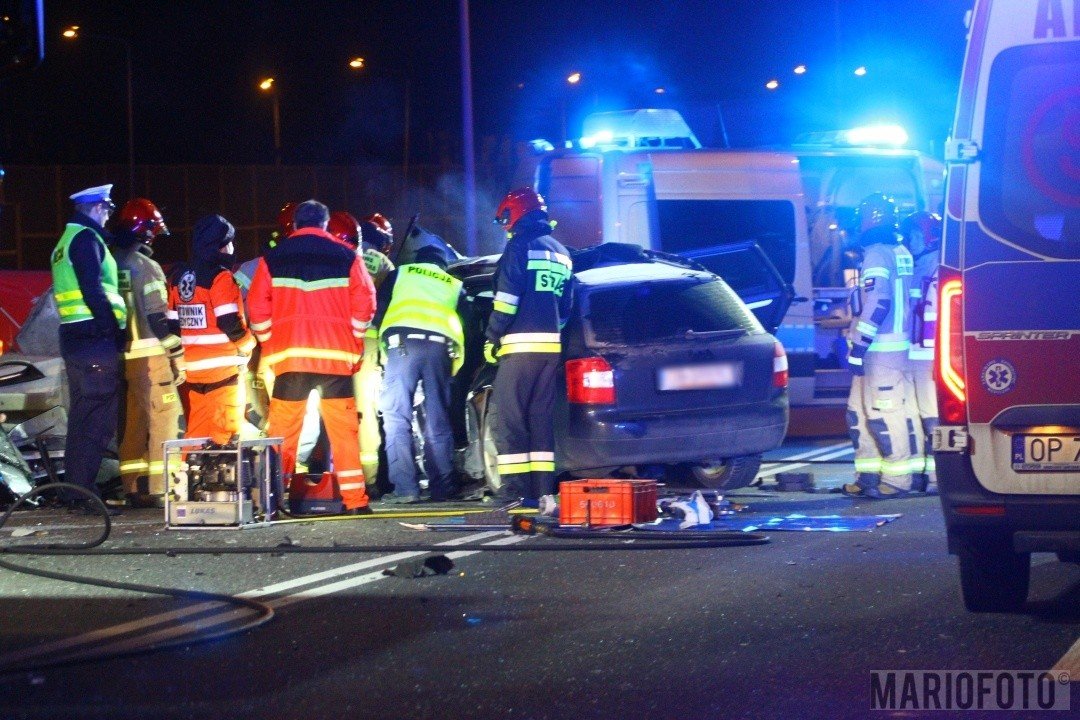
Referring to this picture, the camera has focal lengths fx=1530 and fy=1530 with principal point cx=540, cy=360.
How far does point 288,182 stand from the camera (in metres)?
36.6

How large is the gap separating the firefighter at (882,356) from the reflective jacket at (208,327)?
4.07 m

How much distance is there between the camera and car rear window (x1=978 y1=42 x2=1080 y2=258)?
17.6 feet

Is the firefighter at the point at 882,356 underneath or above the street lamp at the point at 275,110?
underneath

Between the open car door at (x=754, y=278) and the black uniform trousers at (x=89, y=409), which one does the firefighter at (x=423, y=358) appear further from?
the open car door at (x=754, y=278)

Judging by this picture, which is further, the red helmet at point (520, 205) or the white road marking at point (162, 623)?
the red helmet at point (520, 205)

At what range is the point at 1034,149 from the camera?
5.43m

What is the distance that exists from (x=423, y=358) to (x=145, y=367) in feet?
6.40

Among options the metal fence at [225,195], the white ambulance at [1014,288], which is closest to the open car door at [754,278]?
the white ambulance at [1014,288]

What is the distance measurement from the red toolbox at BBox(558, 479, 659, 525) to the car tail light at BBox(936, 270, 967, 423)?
300 cm

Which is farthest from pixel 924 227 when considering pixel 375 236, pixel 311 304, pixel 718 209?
pixel 311 304

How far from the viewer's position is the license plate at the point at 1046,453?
5.27 m

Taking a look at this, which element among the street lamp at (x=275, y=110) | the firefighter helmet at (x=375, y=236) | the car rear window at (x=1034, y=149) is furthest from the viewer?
the street lamp at (x=275, y=110)

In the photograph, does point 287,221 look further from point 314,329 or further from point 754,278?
point 754,278

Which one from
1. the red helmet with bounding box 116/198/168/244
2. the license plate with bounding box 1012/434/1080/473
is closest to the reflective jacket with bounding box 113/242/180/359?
the red helmet with bounding box 116/198/168/244
